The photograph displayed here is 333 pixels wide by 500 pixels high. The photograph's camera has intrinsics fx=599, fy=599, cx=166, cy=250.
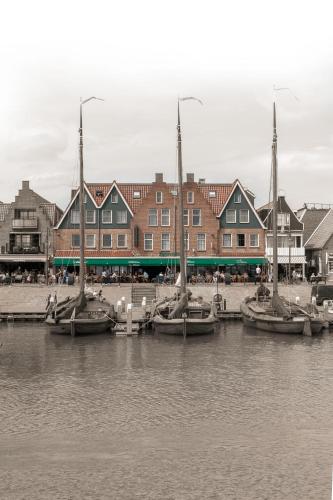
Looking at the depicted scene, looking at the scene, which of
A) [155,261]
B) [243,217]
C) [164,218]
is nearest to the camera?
[155,261]

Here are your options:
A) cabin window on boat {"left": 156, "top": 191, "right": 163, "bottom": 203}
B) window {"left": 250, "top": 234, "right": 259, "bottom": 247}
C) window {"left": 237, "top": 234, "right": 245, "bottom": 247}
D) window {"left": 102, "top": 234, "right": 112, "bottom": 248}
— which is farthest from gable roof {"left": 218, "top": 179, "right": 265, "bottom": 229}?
window {"left": 102, "top": 234, "right": 112, "bottom": 248}

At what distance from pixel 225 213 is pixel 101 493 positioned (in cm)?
6693

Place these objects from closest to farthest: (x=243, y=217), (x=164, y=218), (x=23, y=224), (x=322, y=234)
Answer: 1. (x=164, y=218)
2. (x=243, y=217)
3. (x=23, y=224)
4. (x=322, y=234)

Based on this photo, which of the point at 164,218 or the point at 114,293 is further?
the point at 164,218

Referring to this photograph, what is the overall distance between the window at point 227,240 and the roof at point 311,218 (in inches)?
655

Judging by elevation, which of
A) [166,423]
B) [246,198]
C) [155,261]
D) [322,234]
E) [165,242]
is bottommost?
[166,423]

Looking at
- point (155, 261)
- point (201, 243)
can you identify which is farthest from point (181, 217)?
point (201, 243)

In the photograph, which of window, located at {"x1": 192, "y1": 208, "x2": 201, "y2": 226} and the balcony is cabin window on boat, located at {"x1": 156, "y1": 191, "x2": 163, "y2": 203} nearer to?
window, located at {"x1": 192, "y1": 208, "x2": 201, "y2": 226}

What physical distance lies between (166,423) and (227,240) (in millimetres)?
59965

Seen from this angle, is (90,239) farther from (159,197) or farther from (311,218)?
(311,218)

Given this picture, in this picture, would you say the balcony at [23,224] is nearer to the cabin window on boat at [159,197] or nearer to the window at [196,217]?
the cabin window on boat at [159,197]

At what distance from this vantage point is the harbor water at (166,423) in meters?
13.7

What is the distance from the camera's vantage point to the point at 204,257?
75.4 m

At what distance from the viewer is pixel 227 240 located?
7819cm
